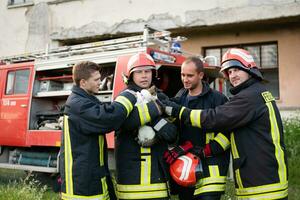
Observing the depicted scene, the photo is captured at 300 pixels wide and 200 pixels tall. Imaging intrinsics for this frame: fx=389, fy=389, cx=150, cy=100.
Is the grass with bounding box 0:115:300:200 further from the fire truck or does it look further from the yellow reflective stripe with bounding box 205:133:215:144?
the yellow reflective stripe with bounding box 205:133:215:144

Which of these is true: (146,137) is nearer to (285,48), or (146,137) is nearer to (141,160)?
(141,160)


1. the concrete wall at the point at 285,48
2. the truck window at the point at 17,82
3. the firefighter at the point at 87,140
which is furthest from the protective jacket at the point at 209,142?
the concrete wall at the point at 285,48

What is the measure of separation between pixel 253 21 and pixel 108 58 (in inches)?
215

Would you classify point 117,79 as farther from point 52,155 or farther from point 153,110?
point 153,110

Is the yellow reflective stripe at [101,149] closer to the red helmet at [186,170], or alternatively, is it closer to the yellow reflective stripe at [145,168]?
the yellow reflective stripe at [145,168]

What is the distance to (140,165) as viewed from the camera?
316 centimetres

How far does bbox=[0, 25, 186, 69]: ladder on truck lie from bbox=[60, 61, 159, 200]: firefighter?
10.5ft

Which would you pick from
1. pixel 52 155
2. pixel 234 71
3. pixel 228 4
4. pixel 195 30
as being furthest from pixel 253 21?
pixel 234 71

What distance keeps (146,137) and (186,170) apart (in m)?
0.42

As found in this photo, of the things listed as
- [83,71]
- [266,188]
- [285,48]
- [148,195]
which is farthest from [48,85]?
[285,48]

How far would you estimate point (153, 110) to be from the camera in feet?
10.3

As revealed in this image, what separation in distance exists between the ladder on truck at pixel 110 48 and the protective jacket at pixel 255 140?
3344 millimetres

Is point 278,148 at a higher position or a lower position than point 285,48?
lower

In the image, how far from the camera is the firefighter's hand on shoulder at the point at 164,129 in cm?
313
